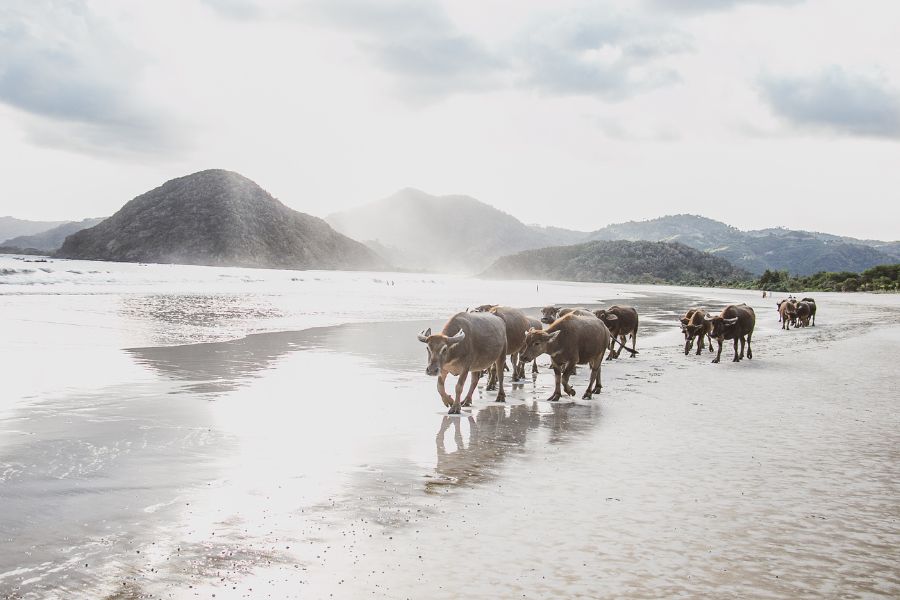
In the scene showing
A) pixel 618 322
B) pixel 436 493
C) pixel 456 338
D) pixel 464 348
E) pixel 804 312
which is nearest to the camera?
pixel 436 493

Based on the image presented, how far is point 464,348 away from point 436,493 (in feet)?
18.5

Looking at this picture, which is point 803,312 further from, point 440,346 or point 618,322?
point 440,346

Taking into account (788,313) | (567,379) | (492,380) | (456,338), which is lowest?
(492,380)

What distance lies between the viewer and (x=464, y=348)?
1318 cm

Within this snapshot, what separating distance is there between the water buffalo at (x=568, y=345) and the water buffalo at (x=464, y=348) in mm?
780

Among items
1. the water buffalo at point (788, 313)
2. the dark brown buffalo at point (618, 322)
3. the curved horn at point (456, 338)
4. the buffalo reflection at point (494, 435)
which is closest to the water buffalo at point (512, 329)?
the buffalo reflection at point (494, 435)

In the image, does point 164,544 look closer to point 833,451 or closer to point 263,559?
point 263,559

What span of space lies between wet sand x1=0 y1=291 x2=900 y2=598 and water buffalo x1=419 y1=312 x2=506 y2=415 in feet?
1.93

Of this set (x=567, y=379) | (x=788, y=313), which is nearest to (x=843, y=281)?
(x=788, y=313)

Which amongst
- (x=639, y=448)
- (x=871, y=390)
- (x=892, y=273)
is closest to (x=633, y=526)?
(x=639, y=448)

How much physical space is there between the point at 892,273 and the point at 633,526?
119062 millimetres

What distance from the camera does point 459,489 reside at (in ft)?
25.9

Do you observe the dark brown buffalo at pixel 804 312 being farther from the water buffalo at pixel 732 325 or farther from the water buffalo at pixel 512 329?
the water buffalo at pixel 512 329

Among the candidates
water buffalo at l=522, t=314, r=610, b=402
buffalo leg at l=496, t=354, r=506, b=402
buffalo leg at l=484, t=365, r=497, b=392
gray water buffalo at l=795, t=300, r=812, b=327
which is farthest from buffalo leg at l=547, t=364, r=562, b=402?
gray water buffalo at l=795, t=300, r=812, b=327
